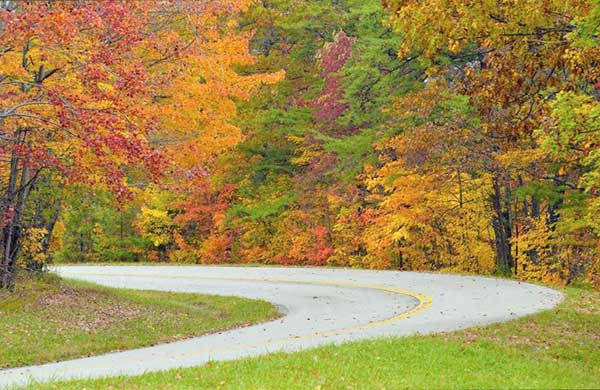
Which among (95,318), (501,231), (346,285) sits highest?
(501,231)

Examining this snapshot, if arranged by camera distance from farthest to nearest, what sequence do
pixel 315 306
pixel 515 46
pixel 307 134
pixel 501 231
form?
pixel 307 134 → pixel 501 231 → pixel 315 306 → pixel 515 46

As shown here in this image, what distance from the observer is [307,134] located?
32219 mm

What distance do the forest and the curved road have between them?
301 cm

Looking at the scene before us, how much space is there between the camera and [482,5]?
1044 cm

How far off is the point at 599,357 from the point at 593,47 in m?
4.58

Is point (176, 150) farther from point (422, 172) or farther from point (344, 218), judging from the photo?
point (344, 218)

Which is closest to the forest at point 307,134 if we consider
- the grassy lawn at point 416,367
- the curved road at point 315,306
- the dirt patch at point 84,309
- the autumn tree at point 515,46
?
the autumn tree at point 515,46

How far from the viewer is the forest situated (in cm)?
1151

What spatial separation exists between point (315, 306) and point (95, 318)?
5346 mm

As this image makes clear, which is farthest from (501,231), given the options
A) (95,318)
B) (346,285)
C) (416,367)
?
(416,367)

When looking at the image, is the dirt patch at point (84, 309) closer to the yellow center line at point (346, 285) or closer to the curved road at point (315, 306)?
the curved road at point (315, 306)

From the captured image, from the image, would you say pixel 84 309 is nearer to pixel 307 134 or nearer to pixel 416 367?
pixel 416 367

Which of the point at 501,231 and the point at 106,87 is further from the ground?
the point at 106,87

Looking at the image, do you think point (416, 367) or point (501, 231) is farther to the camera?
point (501, 231)
